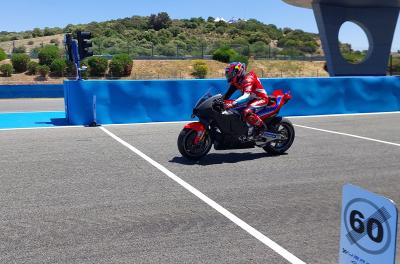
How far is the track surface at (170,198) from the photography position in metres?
4.69

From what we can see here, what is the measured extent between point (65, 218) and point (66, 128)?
8297mm

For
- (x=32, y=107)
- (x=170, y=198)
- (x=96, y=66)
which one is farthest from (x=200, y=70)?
(x=170, y=198)

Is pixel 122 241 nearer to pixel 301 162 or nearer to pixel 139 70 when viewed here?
pixel 301 162

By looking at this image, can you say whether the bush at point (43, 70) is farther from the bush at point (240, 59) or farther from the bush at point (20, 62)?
the bush at point (240, 59)

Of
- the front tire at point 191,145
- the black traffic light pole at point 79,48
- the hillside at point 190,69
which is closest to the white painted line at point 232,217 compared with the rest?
the front tire at point 191,145

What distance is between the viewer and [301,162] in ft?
29.0

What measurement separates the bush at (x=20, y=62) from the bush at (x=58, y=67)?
2.94 metres

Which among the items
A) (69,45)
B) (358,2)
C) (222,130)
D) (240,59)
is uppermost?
(358,2)

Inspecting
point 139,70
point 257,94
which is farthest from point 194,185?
point 139,70

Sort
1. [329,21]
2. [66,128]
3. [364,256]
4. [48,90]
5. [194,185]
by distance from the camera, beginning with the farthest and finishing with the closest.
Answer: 1. [48,90]
2. [329,21]
3. [66,128]
4. [194,185]
5. [364,256]

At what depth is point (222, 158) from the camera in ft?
30.5

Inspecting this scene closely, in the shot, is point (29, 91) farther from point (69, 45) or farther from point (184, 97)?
point (184, 97)

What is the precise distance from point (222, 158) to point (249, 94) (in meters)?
1.33

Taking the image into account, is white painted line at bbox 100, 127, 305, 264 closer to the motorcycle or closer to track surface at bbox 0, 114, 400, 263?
track surface at bbox 0, 114, 400, 263
